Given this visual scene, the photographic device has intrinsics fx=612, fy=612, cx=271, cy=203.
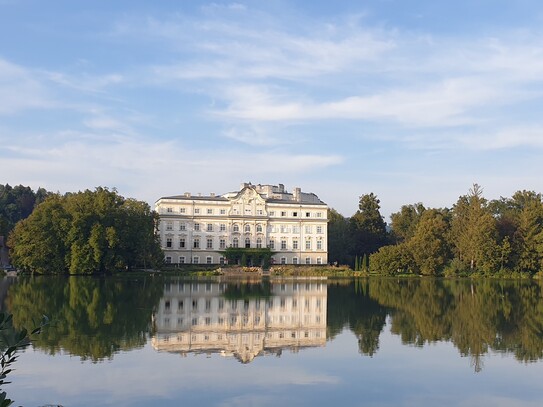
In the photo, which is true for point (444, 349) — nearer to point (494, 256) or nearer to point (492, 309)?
point (492, 309)

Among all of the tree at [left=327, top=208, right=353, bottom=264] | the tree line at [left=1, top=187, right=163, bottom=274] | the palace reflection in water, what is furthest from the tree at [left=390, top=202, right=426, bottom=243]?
the palace reflection in water

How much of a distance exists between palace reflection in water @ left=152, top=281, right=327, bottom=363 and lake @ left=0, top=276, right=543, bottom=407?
6 cm

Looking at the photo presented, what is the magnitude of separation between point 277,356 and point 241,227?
195ft

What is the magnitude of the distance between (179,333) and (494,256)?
163ft

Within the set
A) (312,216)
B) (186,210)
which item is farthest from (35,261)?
(312,216)

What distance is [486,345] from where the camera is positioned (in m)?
16.5

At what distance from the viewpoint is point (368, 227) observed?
3002 inches

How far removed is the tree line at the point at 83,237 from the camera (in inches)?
2058

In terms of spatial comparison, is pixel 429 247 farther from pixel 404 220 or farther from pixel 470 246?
pixel 404 220

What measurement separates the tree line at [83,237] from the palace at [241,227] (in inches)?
587

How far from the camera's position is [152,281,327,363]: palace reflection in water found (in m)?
16.1

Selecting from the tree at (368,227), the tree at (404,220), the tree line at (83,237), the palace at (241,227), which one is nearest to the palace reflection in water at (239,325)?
the tree line at (83,237)

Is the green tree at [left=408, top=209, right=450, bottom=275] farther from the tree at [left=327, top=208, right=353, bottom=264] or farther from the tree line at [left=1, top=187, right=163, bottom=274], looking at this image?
the tree line at [left=1, top=187, right=163, bottom=274]

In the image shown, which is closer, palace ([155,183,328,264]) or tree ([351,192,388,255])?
palace ([155,183,328,264])
